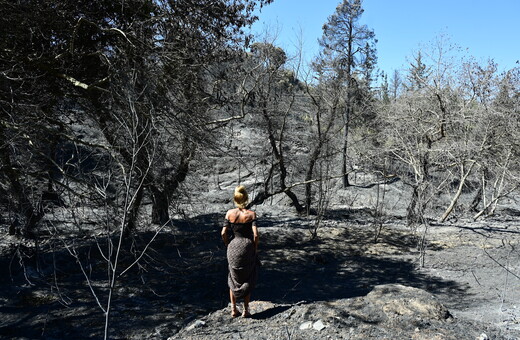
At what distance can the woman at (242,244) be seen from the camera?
457 cm

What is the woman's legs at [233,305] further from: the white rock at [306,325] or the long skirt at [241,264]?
the white rock at [306,325]

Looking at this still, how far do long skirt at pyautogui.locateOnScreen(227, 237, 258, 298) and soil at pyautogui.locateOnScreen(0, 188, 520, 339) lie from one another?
1.31ft

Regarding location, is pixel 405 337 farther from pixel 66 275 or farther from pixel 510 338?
pixel 66 275

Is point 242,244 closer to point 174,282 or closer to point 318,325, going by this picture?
point 318,325

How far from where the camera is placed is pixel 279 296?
7.21 metres

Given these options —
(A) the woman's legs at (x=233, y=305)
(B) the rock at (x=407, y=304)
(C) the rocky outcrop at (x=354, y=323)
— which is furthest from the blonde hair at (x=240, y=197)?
(B) the rock at (x=407, y=304)

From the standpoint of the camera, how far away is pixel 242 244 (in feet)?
15.1

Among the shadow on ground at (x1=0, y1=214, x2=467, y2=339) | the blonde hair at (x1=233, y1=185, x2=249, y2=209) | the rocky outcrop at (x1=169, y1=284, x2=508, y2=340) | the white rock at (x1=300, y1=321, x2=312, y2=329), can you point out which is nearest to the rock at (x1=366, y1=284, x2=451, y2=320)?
the rocky outcrop at (x1=169, y1=284, x2=508, y2=340)

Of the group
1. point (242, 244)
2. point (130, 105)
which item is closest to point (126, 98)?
point (130, 105)

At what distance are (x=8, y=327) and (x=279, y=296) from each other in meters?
4.19

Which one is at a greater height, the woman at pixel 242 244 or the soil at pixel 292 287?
the woman at pixel 242 244

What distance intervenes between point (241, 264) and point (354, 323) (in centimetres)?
138

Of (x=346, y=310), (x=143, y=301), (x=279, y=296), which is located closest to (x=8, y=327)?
(x=143, y=301)

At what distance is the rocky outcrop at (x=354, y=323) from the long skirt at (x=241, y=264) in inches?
15.5
